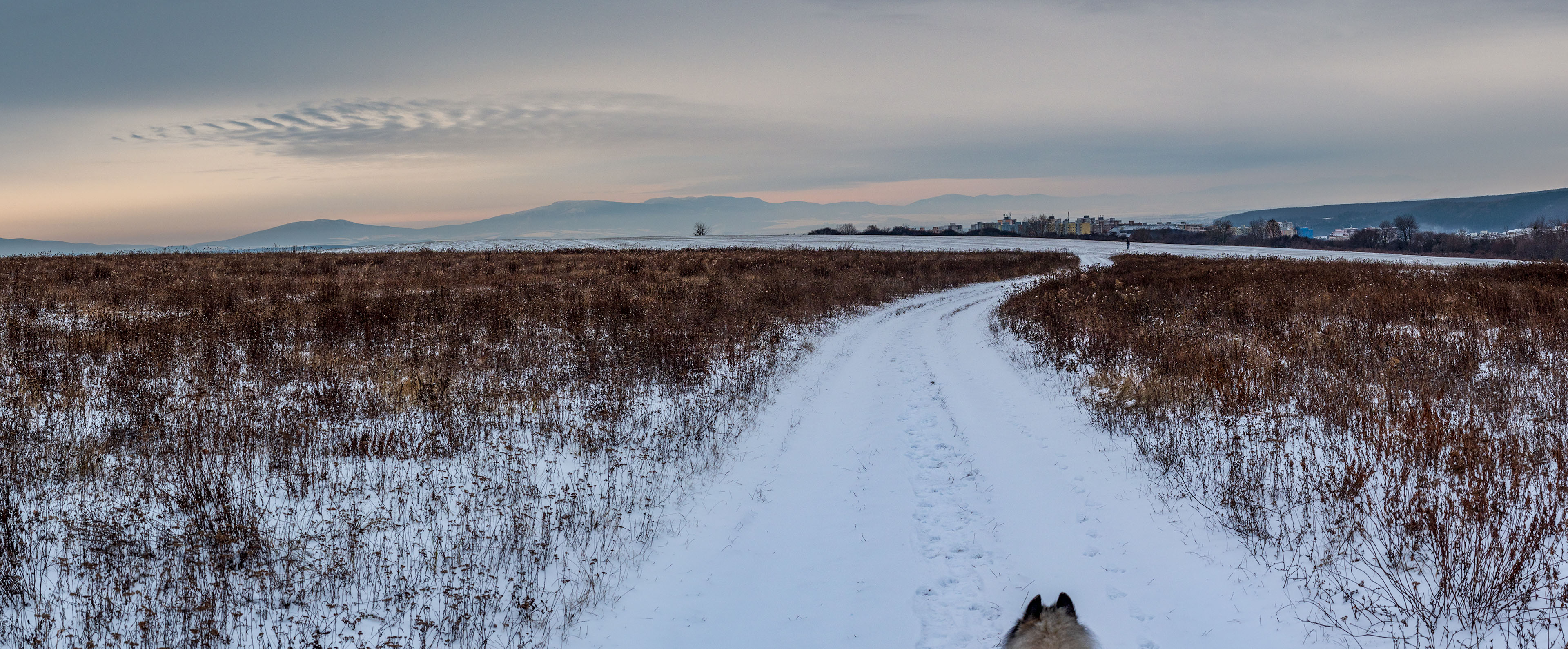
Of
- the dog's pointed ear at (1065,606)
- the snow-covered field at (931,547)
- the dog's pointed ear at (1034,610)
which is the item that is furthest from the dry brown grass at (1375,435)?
the dog's pointed ear at (1034,610)

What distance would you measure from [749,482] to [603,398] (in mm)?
2986

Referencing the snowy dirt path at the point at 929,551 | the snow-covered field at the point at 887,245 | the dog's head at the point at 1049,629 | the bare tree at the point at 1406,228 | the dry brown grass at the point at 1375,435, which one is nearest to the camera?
the dog's head at the point at 1049,629

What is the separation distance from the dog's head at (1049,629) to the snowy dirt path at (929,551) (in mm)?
121

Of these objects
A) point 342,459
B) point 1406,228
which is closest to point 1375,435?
point 342,459

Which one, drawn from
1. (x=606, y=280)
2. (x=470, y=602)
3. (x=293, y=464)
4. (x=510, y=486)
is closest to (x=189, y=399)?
(x=293, y=464)

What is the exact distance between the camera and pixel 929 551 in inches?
199

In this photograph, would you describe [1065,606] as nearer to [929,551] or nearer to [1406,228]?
[929,551]

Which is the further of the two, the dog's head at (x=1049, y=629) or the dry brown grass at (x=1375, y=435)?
the dry brown grass at (x=1375, y=435)

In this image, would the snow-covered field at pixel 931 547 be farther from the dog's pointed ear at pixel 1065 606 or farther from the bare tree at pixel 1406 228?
the bare tree at pixel 1406 228

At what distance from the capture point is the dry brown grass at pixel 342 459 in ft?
13.5

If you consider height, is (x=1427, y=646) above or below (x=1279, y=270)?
below

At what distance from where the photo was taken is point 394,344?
37.9 ft

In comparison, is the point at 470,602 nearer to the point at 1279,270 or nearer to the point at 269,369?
the point at 269,369

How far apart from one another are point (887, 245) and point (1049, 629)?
76924 millimetres
